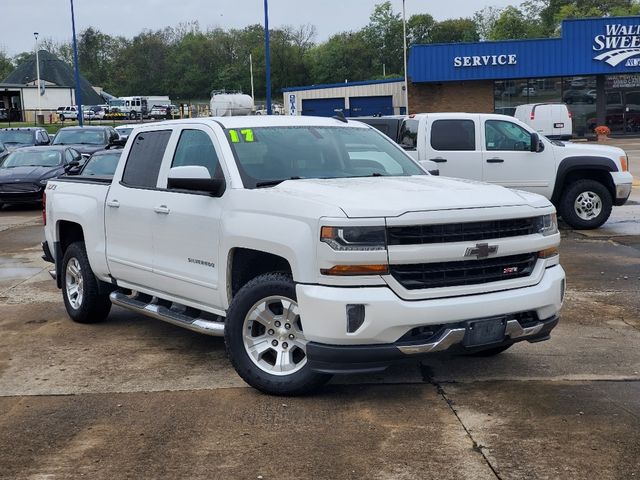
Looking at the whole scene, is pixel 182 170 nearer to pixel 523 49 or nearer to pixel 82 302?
pixel 82 302

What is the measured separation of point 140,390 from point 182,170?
1574 mm

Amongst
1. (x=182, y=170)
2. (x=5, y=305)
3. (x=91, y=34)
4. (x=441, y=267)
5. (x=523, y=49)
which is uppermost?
(x=91, y=34)

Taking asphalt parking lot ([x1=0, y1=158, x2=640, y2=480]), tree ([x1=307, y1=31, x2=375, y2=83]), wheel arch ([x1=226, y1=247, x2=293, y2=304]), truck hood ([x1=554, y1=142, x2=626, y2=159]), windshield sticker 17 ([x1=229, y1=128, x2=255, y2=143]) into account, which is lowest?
asphalt parking lot ([x1=0, y1=158, x2=640, y2=480])

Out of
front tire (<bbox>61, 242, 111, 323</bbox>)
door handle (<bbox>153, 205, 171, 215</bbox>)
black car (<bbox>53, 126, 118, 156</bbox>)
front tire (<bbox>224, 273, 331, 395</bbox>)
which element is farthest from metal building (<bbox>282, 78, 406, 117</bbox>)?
front tire (<bbox>224, 273, 331, 395</bbox>)

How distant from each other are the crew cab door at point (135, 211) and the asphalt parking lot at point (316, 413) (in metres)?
0.71

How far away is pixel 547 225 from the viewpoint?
578 cm

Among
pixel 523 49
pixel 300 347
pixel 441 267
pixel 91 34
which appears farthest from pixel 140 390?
pixel 91 34

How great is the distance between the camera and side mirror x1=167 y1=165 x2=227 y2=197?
235 inches

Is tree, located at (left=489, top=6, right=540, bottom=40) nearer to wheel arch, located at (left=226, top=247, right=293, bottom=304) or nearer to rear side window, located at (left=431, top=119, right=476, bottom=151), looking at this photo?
rear side window, located at (left=431, top=119, right=476, bottom=151)

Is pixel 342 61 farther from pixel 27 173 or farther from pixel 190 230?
pixel 190 230

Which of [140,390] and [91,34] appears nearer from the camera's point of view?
[140,390]

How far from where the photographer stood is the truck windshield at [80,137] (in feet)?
84.6

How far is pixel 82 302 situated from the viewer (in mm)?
8031

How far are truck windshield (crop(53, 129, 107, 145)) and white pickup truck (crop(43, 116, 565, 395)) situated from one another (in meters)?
19.5
